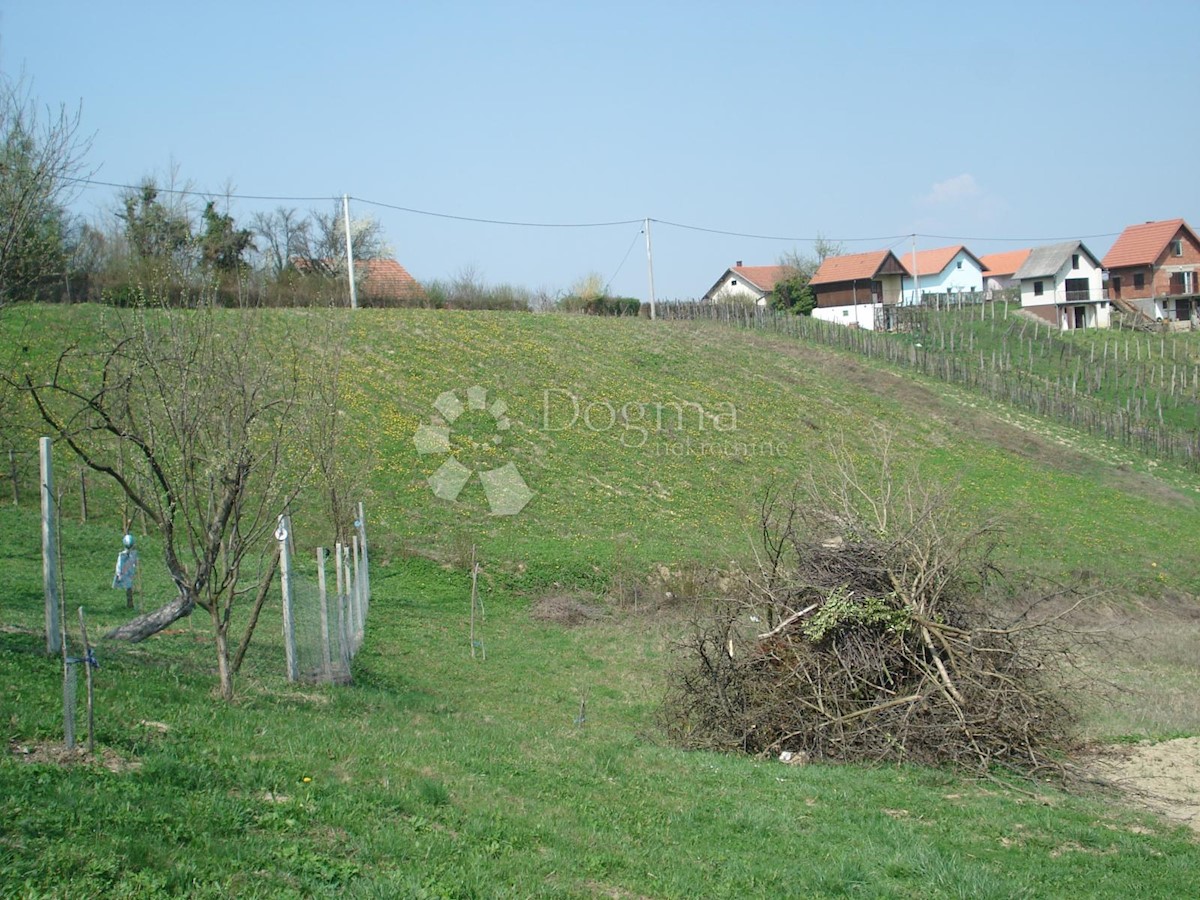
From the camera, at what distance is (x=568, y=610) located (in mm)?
21109

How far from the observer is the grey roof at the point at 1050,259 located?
6850 cm

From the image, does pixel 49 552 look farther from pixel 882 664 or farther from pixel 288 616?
pixel 882 664

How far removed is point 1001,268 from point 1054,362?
172 feet

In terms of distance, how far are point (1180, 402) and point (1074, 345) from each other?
7799 millimetres

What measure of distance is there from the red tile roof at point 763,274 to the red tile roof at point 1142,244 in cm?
2591

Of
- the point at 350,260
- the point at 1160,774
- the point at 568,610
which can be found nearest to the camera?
the point at 1160,774

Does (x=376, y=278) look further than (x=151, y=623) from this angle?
Yes

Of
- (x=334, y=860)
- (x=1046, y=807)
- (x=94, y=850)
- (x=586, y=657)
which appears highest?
(x=94, y=850)

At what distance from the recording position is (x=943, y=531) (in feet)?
38.5

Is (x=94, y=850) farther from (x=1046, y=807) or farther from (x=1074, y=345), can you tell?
(x=1074, y=345)

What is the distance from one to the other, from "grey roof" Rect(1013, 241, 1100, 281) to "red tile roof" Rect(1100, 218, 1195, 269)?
1.94m

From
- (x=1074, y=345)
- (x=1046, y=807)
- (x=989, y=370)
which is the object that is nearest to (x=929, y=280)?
(x=1074, y=345)

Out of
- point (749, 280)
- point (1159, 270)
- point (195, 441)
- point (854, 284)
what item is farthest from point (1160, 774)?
point (749, 280)

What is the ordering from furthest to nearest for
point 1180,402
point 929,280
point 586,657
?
point 929,280 < point 1180,402 < point 586,657
